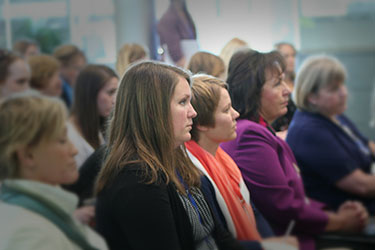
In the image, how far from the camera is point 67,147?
0.77 m

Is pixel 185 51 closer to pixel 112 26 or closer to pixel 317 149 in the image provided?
pixel 112 26

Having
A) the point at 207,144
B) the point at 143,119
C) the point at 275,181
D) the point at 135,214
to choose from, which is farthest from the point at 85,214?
the point at 275,181

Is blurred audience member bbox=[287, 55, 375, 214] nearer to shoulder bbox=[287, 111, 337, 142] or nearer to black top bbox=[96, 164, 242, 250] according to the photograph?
shoulder bbox=[287, 111, 337, 142]

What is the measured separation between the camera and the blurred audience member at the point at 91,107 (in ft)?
2.63

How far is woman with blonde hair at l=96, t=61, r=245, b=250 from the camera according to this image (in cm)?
84

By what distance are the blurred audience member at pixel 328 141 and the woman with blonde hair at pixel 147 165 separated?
24cm

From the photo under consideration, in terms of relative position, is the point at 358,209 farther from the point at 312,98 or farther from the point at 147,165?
the point at 147,165

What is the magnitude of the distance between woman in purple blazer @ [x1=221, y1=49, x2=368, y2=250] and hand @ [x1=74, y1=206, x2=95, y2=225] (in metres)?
0.32

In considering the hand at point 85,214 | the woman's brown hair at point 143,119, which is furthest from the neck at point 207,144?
the hand at point 85,214

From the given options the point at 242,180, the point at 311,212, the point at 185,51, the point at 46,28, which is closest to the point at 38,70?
the point at 46,28

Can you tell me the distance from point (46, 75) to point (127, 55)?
0.16 meters

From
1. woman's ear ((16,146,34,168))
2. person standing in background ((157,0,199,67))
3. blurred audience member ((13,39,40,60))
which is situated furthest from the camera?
person standing in background ((157,0,199,67))

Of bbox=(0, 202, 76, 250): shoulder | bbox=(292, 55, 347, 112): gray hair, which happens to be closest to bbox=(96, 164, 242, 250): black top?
bbox=(0, 202, 76, 250): shoulder

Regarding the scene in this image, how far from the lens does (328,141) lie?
0.97 metres
